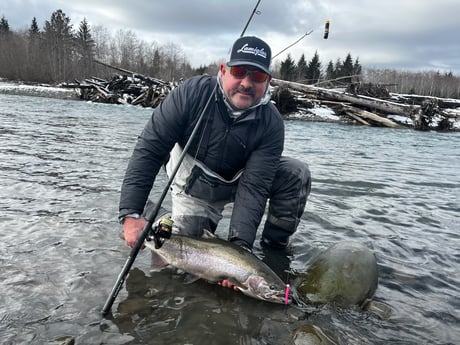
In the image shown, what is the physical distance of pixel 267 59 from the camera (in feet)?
11.3

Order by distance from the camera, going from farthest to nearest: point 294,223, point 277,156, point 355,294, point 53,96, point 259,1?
1. point 53,96
2. point 259,1
3. point 294,223
4. point 277,156
5. point 355,294

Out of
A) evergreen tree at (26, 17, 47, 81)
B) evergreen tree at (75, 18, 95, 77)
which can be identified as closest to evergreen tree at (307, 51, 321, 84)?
evergreen tree at (75, 18, 95, 77)

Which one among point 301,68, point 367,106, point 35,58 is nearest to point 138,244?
point 367,106

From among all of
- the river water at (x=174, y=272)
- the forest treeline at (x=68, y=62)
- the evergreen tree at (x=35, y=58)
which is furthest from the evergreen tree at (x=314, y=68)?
the river water at (x=174, y=272)

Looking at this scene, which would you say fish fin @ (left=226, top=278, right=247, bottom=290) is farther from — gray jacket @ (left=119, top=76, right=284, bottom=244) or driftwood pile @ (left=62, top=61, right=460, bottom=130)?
driftwood pile @ (left=62, top=61, right=460, bottom=130)

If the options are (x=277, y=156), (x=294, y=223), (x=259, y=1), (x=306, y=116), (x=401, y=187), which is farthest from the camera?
(x=306, y=116)

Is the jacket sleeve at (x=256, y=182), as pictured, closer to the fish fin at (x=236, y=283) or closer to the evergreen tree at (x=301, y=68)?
the fish fin at (x=236, y=283)

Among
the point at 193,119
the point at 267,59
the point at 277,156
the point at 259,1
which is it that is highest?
the point at 259,1

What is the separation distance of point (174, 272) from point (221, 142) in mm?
1231

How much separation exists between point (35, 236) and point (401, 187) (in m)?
6.45

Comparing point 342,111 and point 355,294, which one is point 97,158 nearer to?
point 355,294

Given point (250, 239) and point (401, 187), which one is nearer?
point (250, 239)

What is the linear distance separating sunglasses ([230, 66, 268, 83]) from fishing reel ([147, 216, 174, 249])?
135cm

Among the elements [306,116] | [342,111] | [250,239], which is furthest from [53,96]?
[250,239]
